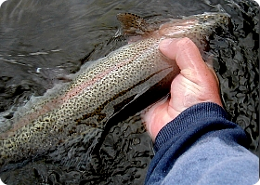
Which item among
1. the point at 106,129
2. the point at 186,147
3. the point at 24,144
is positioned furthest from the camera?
the point at 106,129

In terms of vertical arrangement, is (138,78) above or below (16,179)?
above

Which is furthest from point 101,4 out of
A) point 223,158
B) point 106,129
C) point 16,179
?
point 223,158

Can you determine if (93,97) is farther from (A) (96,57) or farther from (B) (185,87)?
(B) (185,87)

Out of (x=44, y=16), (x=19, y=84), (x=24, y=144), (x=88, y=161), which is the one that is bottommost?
(x=88, y=161)

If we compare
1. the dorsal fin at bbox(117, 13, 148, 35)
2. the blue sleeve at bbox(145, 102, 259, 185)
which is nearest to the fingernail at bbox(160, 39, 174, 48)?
the dorsal fin at bbox(117, 13, 148, 35)

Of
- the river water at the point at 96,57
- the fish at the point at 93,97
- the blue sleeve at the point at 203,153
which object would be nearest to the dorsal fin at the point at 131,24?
the fish at the point at 93,97

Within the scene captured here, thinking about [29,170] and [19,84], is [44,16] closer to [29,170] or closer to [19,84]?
[19,84]

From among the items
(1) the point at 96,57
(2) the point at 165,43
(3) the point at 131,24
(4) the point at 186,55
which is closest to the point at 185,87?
(4) the point at 186,55
